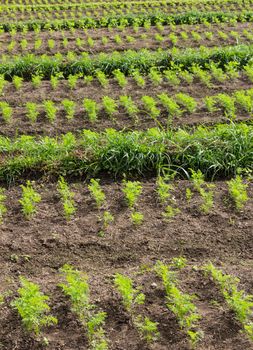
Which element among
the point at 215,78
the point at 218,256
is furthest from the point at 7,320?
the point at 215,78

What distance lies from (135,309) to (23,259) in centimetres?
135

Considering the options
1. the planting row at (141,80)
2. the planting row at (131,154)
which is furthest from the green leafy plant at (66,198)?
the planting row at (141,80)

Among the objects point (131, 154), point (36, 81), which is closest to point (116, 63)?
point (36, 81)

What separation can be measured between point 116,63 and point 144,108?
2.45 metres

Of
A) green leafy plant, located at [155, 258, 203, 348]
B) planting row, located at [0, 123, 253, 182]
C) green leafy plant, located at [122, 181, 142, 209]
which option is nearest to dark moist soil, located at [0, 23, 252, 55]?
planting row, located at [0, 123, 253, 182]

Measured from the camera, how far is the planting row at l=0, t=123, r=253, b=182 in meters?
6.73

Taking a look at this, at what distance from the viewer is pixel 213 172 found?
6.75m

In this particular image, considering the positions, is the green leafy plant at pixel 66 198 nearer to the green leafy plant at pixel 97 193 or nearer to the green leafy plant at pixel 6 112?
the green leafy plant at pixel 97 193

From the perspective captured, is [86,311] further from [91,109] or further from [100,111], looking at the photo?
[100,111]

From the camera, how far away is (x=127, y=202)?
19.9 ft

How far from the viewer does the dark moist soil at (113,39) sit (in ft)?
42.3

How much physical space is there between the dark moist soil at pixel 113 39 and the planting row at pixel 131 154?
6.15 m

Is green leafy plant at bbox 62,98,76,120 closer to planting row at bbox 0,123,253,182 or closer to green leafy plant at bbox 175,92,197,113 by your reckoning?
planting row at bbox 0,123,253,182

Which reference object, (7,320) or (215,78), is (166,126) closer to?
(215,78)
